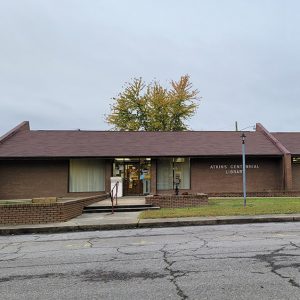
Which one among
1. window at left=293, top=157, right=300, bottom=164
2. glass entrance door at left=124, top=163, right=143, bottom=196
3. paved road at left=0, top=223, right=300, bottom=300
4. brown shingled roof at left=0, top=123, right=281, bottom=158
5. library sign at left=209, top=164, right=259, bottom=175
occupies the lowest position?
paved road at left=0, top=223, right=300, bottom=300

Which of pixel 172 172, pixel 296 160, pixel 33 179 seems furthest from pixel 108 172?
pixel 296 160

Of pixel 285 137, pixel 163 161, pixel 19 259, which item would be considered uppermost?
pixel 285 137

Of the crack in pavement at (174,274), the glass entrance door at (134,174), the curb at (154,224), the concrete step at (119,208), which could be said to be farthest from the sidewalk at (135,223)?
the glass entrance door at (134,174)

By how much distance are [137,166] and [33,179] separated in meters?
6.79

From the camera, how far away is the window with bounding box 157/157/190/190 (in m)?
26.8

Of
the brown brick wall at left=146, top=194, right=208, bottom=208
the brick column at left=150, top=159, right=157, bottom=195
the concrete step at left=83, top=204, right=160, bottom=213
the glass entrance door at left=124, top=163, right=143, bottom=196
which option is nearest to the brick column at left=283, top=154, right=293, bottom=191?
the brick column at left=150, top=159, right=157, bottom=195

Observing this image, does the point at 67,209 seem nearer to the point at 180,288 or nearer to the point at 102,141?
the point at 180,288

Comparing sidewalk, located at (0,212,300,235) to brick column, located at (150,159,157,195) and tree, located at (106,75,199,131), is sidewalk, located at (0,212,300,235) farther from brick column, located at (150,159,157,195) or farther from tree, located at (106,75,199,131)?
tree, located at (106,75,199,131)

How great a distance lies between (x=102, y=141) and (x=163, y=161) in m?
4.62

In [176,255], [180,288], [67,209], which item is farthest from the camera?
[67,209]

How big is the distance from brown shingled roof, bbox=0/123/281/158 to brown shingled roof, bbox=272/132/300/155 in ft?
4.04

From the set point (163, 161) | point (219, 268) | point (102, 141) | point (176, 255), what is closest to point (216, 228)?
point (176, 255)

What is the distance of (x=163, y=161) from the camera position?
26969 millimetres

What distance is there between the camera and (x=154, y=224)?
13.4 metres
